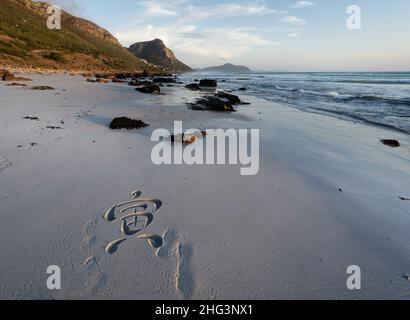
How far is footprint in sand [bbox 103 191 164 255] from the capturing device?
273cm

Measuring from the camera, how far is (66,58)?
41938 millimetres

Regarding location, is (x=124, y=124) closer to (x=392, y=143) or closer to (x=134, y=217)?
(x=134, y=217)

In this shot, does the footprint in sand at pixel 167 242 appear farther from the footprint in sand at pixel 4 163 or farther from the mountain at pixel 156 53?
the mountain at pixel 156 53

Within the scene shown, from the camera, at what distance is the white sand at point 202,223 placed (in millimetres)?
2279

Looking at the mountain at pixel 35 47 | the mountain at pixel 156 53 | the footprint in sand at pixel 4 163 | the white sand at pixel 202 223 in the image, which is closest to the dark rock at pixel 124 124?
the white sand at pixel 202 223

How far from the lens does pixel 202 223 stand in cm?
314

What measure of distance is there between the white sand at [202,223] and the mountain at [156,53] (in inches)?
6271

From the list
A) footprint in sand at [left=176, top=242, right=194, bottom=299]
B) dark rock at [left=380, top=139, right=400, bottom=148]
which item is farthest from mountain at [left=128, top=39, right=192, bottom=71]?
footprint in sand at [left=176, top=242, right=194, bottom=299]

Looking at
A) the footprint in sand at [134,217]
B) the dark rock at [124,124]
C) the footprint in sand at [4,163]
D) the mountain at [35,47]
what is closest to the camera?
the footprint in sand at [134,217]

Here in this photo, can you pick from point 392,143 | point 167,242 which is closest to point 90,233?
point 167,242

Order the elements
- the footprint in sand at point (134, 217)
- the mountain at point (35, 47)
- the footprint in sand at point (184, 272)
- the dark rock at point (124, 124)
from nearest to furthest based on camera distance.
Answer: the footprint in sand at point (184, 272) < the footprint in sand at point (134, 217) < the dark rock at point (124, 124) < the mountain at point (35, 47)

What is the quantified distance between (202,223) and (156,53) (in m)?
180
